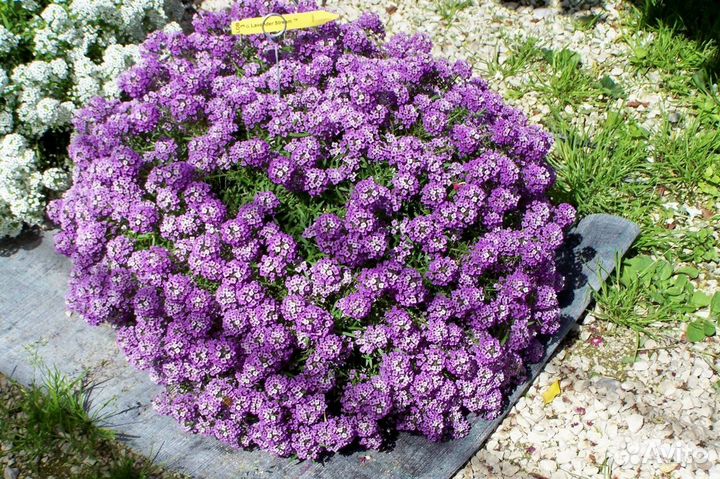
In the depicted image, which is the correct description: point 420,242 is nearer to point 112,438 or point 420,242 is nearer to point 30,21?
point 112,438

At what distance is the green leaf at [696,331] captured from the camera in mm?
3504

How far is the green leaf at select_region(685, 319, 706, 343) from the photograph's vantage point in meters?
3.50

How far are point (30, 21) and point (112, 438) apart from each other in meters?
2.50

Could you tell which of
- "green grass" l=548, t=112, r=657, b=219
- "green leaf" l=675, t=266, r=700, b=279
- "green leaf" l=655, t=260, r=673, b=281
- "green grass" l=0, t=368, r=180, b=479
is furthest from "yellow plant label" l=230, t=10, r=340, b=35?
"green leaf" l=675, t=266, r=700, b=279

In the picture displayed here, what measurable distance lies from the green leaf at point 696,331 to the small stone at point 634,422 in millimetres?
517

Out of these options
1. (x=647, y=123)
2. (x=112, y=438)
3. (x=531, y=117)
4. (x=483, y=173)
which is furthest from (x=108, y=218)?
(x=647, y=123)

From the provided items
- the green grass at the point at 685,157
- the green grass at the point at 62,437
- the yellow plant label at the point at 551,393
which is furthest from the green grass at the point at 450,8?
the green grass at the point at 62,437

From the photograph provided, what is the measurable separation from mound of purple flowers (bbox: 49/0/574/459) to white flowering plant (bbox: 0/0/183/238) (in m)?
0.67

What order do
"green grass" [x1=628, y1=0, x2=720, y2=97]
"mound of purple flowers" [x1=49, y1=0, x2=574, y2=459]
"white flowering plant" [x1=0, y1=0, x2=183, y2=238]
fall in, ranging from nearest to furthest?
"mound of purple flowers" [x1=49, y1=0, x2=574, y2=459] < "white flowering plant" [x1=0, y1=0, x2=183, y2=238] < "green grass" [x1=628, y1=0, x2=720, y2=97]

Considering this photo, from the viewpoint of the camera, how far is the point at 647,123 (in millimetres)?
4438

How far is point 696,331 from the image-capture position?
3510mm

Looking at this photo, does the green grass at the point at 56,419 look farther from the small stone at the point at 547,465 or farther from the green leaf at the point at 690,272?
the green leaf at the point at 690,272

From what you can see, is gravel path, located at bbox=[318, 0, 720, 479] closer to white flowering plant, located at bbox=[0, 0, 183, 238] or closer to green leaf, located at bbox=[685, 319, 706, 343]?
green leaf, located at bbox=[685, 319, 706, 343]

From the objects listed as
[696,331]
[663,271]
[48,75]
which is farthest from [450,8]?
[696,331]
